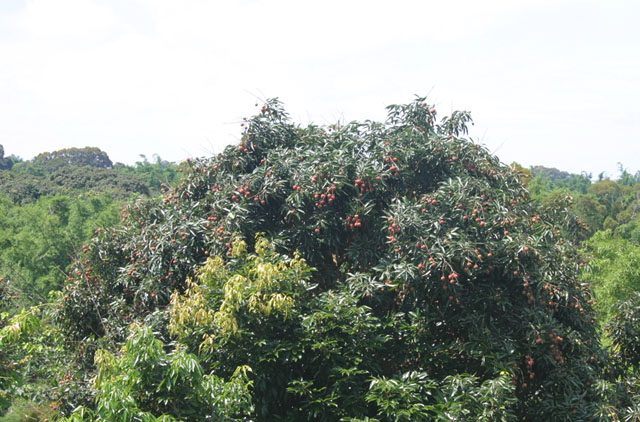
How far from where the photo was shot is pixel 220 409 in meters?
4.52

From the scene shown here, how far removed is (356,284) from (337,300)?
0.45 metres

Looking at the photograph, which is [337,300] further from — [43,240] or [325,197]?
[43,240]

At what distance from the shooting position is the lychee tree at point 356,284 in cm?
554

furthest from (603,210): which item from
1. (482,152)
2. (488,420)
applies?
(488,420)

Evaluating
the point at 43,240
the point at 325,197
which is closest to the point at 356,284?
the point at 325,197

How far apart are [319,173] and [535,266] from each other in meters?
2.76

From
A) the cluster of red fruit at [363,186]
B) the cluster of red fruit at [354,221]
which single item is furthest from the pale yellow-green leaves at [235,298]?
the cluster of red fruit at [363,186]

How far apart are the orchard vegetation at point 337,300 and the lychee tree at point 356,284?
3cm

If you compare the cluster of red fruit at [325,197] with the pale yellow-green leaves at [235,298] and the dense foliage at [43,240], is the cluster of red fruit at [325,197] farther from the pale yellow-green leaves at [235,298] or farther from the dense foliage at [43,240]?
the dense foliage at [43,240]

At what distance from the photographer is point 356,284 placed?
6.37 m

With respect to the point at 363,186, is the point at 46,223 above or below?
above

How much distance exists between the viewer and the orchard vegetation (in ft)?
17.4

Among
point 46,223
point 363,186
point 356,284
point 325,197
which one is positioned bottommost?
point 356,284

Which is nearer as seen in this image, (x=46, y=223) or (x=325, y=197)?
(x=325, y=197)
